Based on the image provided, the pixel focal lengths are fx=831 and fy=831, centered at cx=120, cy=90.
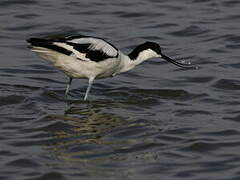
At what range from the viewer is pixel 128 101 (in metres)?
11.1

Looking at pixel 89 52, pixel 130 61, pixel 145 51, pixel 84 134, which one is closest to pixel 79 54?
pixel 89 52

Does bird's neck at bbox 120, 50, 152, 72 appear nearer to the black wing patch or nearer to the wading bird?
the wading bird

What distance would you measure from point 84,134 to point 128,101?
196cm

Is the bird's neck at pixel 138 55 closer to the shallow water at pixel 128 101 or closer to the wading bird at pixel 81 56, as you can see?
the wading bird at pixel 81 56

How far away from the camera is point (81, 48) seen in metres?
10.6

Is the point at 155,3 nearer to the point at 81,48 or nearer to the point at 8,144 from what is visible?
the point at 81,48

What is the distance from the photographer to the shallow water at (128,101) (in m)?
8.17

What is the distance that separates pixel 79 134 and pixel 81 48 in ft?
5.63

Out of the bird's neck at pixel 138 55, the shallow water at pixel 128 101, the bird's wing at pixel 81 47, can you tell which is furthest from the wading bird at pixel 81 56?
the shallow water at pixel 128 101

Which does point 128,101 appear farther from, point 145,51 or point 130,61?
point 145,51

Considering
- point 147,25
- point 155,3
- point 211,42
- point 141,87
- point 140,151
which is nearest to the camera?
point 140,151

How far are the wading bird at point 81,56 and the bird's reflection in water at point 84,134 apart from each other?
1.60 ft

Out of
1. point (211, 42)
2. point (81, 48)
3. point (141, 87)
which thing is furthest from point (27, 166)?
point (211, 42)

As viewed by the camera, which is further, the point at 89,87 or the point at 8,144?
the point at 89,87
